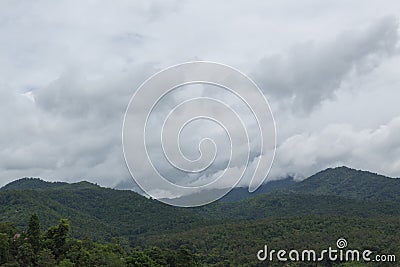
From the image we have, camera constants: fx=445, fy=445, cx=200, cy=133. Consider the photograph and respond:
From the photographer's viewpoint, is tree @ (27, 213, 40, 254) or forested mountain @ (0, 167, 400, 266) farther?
forested mountain @ (0, 167, 400, 266)

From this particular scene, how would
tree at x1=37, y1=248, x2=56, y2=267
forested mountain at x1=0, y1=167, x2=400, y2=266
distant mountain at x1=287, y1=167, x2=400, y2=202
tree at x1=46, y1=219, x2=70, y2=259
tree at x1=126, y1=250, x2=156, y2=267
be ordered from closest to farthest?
tree at x1=37, y1=248, x2=56, y2=267 < tree at x1=46, y1=219, x2=70, y2=259 < tree at x1=126, y1=250, x2=156, y2=267 < forested mountain at x1=0, y1=167, x2=400, y2=266 < distant mountain at x1=287, y1=167, x2=400, y2=202

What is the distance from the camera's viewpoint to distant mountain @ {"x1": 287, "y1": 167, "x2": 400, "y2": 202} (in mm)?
131900

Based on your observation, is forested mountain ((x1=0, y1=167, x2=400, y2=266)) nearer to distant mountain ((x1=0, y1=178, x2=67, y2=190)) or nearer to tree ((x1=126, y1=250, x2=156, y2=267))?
tree ((x1=126, y1=250, x2=156, y2=267))

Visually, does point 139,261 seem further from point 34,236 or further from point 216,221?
point 216,221

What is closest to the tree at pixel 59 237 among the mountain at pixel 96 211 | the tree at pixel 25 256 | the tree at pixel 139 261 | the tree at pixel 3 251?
the tree at pixel 25 256

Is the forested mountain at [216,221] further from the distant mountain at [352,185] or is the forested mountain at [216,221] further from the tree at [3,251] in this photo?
the tree at [3,251]

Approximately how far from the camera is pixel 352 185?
151 m

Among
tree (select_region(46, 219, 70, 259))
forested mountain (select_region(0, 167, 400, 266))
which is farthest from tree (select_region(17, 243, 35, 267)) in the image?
tree (select_region(46, 219, 70, 259))

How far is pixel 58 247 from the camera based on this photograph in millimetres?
30875

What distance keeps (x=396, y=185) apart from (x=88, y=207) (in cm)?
8989

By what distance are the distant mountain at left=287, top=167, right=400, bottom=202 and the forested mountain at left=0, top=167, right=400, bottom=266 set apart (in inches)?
20.9

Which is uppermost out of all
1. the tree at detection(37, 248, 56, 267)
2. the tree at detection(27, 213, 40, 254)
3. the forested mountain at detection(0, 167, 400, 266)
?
the forested mountain at detection(0, 167, 400, 266)

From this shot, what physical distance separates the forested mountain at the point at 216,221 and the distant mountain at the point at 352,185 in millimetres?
531

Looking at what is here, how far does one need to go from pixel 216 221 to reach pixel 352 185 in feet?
254
